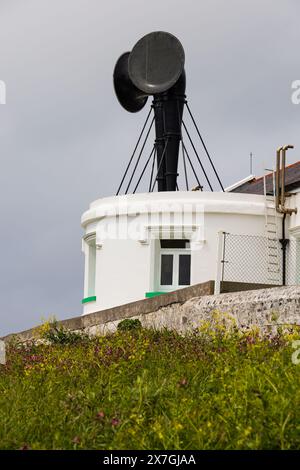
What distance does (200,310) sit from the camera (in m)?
17.1

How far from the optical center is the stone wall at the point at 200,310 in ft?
46.8

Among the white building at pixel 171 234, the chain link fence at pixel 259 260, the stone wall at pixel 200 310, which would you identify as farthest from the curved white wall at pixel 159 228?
the stone wall at pixel 200 310

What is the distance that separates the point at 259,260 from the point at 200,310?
7.00 m

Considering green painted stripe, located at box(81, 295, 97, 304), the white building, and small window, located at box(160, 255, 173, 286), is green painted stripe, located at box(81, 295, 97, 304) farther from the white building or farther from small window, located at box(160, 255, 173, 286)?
small window, located at box(160, 255, 173, 286)

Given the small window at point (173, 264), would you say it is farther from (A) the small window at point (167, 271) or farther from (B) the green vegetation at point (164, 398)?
(B) the green vegetation at point (164, 398)

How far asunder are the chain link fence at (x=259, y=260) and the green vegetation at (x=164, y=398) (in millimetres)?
7484

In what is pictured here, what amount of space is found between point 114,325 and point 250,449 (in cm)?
1352

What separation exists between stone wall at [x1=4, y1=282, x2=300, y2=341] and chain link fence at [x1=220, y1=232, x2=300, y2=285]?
2.42 meters

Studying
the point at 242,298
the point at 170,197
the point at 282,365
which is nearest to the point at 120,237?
the point at 170,197

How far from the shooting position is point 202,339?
588 inches

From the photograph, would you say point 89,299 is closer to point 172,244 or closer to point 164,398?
point 172,244

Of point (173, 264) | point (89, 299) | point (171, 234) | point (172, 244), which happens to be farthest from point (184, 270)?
point (89, 299)

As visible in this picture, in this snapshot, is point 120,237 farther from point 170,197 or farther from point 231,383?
point 231,383

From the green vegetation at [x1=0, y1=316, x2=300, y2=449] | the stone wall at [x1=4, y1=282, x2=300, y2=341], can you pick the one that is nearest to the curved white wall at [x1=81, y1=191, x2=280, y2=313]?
the stone wall at [x1=4, y1=282, x2=300, y2=341]
